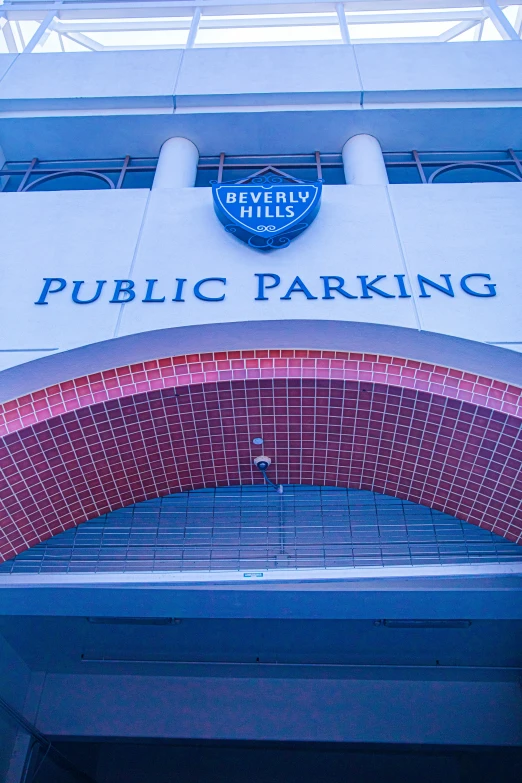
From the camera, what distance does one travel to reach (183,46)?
6.57 m

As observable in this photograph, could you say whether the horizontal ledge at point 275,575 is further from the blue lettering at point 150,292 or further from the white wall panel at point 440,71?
the white wall panel at point 440,71

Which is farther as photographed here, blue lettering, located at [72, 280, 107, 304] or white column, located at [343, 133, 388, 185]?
white column, located at [343, 133, 388, 185]

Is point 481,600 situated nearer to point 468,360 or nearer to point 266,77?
point 468,360

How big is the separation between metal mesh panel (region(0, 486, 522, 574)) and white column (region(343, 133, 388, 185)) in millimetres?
2803

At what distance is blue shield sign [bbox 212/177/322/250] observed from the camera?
4.46 meters

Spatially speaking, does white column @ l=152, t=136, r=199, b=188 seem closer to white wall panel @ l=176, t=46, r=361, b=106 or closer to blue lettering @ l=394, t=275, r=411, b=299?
white wall panel @ l=176, t=46, r=361, b=106

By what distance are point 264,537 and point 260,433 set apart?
0.90m

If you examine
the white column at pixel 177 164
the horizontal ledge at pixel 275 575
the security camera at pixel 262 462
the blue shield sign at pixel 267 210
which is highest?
the white column at pixel 177 164

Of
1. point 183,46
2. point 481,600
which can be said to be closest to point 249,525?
point 481,600

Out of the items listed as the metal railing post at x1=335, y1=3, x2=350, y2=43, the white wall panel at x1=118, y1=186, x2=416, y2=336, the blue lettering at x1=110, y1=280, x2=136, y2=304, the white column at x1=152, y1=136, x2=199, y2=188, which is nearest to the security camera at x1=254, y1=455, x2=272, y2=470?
the white wall panel at x1=118, y1=186, x2=416, y2=336

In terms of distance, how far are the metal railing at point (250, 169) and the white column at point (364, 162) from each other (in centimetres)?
20

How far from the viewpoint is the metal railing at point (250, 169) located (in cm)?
588

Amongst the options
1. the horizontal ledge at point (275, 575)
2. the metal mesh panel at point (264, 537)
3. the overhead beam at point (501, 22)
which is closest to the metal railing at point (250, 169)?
the overhead beam at point (501, 22)

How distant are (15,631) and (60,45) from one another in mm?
6890
